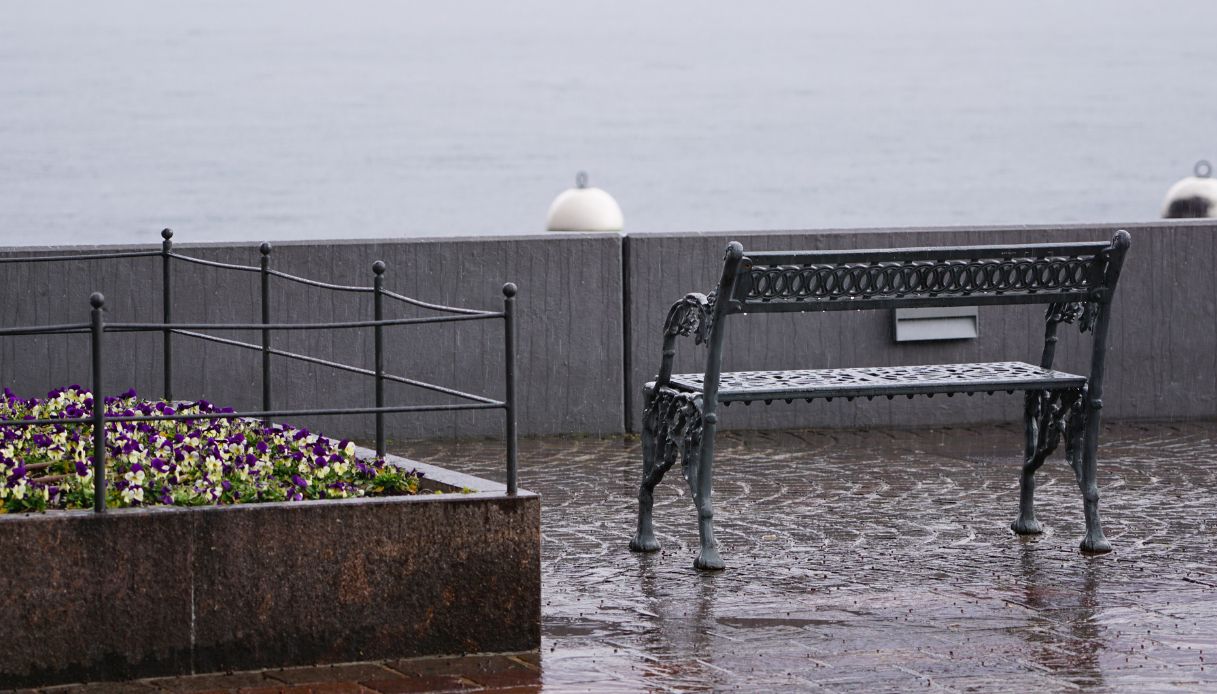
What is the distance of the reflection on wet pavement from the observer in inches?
208

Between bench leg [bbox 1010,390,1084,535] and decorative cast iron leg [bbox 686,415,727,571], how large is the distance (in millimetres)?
1386

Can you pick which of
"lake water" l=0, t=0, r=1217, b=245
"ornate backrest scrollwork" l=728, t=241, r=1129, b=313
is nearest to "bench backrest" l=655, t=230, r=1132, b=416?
"ornate backrest scrollwork" l=728, t=241, r=1129, b=313

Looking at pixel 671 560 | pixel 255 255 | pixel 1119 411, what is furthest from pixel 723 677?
pixel 1119 411

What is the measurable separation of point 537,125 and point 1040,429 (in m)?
64.8

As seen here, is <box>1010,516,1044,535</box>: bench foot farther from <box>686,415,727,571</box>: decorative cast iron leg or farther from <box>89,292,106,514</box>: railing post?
<box>89,292,106,514</box>: railing post

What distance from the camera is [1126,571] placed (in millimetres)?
6617

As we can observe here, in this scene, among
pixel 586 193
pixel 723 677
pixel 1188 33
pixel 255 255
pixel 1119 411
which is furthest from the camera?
pixel 1188 33

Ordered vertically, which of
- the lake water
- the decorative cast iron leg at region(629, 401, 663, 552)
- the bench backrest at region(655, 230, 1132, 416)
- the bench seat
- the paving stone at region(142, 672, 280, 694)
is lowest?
the paving stone at region(142, 672, 280, 694)

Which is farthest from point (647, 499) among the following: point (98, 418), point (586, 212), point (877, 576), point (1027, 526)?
point (586, 212)

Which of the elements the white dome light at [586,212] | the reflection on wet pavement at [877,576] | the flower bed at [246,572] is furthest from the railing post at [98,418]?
the white dome light at [586,212]

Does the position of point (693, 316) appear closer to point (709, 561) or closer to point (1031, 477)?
point (709, 561)

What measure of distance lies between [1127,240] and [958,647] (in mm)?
1986

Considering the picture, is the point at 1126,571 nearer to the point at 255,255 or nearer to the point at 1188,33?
the point at 255,255

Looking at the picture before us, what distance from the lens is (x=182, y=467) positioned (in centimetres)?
570
